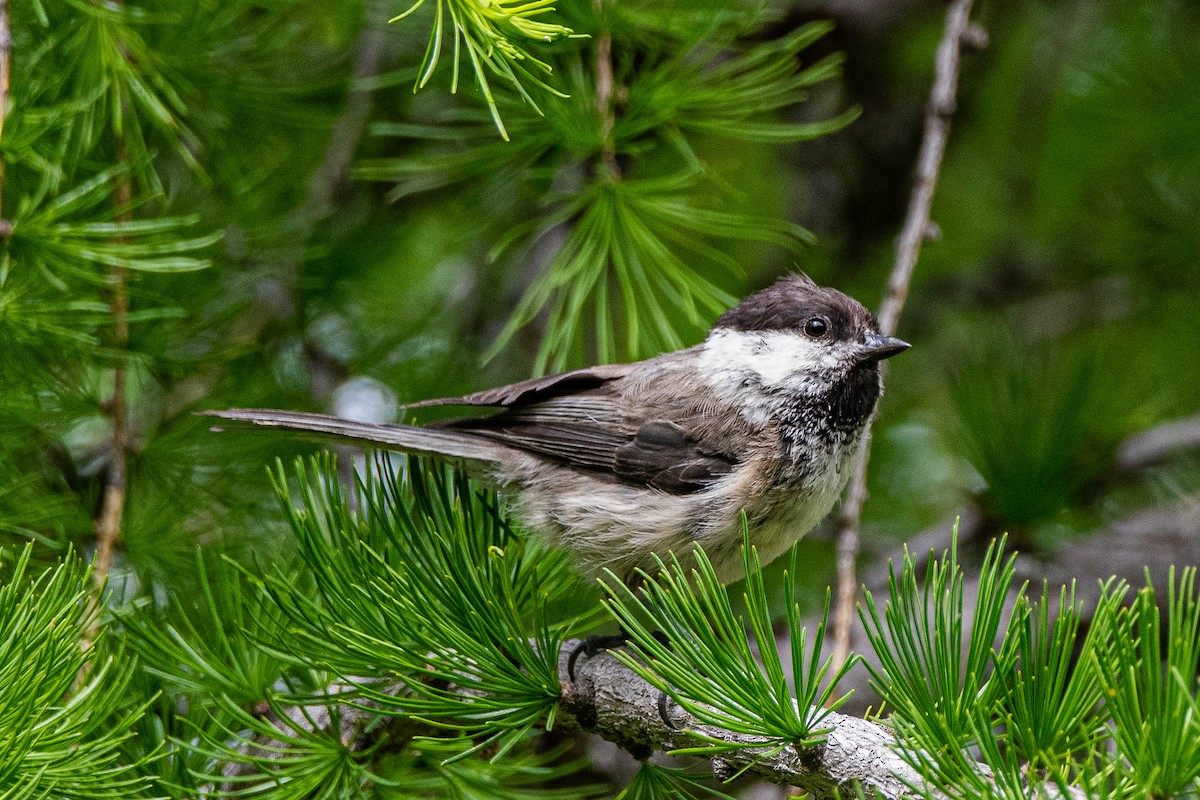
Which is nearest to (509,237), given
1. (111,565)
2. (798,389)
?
(798,389)

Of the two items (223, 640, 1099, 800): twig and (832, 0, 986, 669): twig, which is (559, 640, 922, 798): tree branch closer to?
(223, 640, 1099, 800): twig

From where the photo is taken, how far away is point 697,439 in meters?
2.60

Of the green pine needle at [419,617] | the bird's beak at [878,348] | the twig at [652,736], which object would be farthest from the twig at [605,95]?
the twig at [652,736]

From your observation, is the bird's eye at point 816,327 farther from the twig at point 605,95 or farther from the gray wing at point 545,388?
the twig at point 605,95

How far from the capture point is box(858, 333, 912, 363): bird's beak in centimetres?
253

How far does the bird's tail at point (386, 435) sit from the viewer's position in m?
2.21

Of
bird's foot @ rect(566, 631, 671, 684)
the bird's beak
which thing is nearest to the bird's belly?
bird's foot @ rect(566, 631, 671, 684)

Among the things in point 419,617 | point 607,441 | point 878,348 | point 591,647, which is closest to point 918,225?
point 878,348

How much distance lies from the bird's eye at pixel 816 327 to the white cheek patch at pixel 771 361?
2cm

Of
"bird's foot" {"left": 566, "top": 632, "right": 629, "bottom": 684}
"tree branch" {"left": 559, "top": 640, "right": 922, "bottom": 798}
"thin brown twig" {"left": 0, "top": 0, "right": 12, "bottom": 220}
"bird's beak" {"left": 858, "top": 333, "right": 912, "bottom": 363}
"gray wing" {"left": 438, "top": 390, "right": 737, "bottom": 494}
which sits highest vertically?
"thin brown twig" {"left": 0, "top": 0, "right": 12, "bottom": 220}

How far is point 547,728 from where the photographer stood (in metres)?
1.79

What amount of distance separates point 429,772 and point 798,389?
127cm

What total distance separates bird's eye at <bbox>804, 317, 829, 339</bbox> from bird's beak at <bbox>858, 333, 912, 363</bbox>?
108 mm

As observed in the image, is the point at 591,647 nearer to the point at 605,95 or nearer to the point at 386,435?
the point at 386,435
